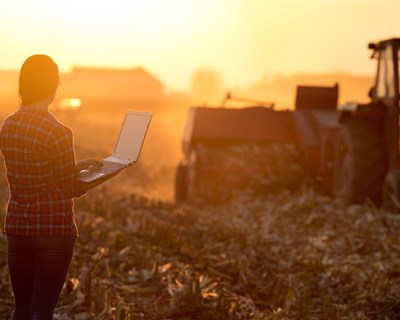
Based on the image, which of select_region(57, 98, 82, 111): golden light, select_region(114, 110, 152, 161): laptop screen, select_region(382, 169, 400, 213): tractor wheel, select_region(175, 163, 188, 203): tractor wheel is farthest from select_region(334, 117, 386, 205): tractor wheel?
select_region(57, 98, 82, 111): golden light

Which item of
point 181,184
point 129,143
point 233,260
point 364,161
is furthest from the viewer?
point 181,184

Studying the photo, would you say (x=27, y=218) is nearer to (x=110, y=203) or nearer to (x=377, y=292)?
(x=377, y=292)

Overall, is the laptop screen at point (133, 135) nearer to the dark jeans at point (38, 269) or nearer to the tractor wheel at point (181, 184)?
the dark jeans at point (38, 269)

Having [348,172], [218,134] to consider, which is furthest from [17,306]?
[218,134]

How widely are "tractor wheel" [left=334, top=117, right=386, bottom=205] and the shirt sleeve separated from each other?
19.0 ft

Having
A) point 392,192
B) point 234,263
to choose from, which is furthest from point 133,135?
point 392,192

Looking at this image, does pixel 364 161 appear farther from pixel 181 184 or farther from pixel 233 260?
pixel 181 184

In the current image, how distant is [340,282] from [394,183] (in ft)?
7.07

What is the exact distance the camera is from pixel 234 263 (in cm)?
616

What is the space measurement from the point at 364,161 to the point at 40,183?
19.5ft

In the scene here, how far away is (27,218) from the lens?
3.02m

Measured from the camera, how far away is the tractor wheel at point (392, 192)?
7.50 m

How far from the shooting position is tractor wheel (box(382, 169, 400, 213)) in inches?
295

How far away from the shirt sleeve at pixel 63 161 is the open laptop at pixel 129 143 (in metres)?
0.16
